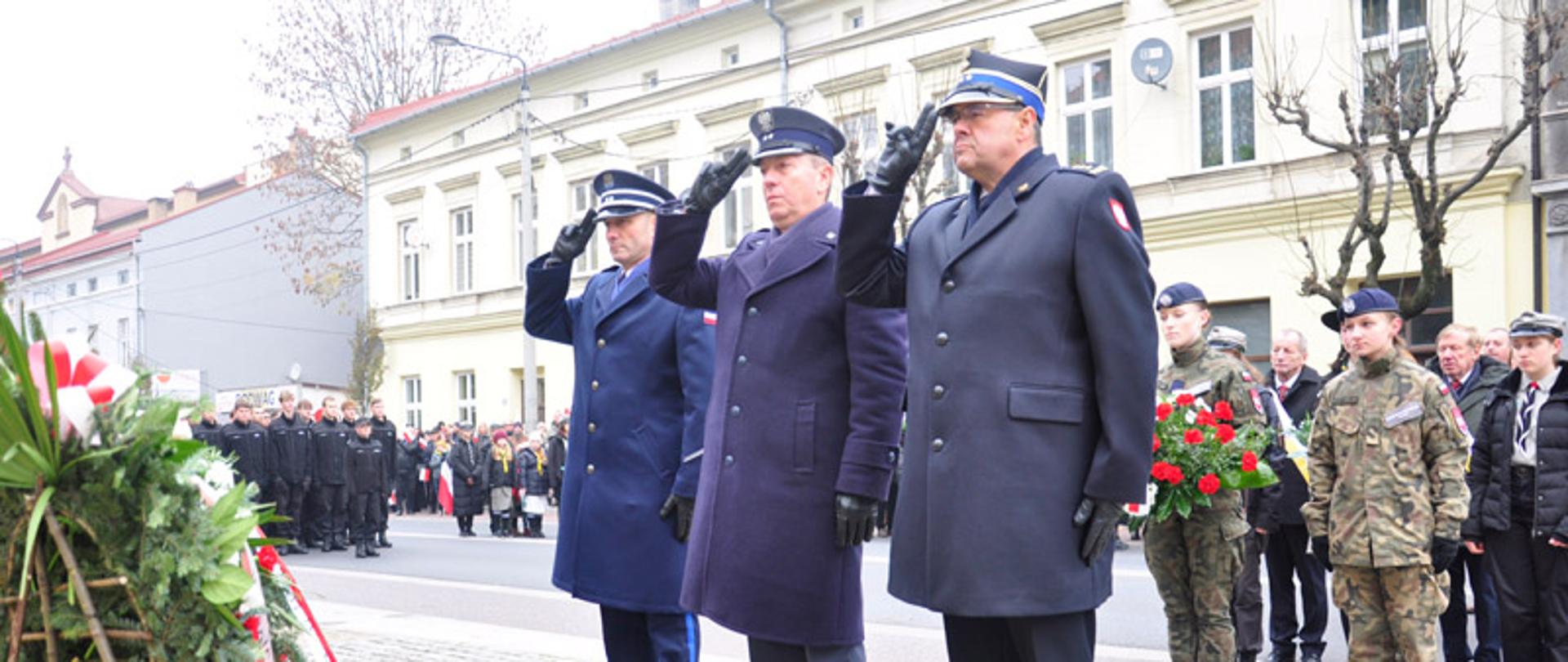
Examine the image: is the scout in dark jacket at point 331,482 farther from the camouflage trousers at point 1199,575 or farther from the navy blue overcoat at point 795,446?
the navy blue overcoat at point 795,446

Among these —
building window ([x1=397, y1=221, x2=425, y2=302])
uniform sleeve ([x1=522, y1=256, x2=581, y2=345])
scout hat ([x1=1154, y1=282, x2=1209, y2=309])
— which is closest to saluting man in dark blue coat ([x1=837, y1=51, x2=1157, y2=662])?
uniform sleeve ([x1=522, y1=256, x2=581, y2=345])

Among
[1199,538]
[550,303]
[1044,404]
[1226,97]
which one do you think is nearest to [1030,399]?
[1044,404]

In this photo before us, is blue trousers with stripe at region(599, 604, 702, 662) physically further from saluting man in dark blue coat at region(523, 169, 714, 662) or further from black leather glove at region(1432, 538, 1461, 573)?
black leather glove at region(1432, 538, 1461, 573)

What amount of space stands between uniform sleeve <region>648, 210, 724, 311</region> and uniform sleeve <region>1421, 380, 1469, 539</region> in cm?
Answer: 338

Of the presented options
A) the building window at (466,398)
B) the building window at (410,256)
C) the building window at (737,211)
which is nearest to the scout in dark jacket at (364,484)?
the building window at (737,211)

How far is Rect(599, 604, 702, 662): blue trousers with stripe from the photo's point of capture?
5.18 meters

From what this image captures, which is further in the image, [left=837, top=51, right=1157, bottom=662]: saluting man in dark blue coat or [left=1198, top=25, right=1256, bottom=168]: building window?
[left=1198, top=25, right=1256, bottom=168]: building window

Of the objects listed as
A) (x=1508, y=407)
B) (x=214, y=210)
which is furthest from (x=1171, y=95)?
(x=214, y=210)

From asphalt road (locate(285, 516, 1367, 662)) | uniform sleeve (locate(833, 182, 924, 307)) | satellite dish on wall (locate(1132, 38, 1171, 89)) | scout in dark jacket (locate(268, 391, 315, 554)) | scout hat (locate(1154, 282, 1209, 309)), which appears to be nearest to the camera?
uniform sleeve (locate(833, 182, 924, 307))

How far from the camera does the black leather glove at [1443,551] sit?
619 cm

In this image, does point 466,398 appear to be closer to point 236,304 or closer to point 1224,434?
point 236,304

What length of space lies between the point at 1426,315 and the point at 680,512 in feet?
54.4

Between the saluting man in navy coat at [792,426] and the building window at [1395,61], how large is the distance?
1408cm

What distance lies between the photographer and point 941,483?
363 centimetres
